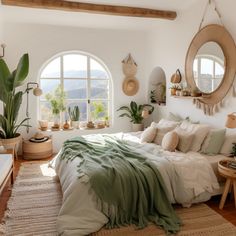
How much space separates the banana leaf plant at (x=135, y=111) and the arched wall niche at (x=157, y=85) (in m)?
0.20

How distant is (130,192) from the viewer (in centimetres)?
259

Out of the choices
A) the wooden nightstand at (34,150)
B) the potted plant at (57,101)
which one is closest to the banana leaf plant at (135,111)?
the potted plant at (57,101)

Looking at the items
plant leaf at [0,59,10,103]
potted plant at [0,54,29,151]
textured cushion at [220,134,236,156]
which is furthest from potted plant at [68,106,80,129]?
textured cushion at [220,134,236,156]

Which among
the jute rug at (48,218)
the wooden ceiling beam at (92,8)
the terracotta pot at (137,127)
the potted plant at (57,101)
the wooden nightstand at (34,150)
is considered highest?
the wooden ceiling beam at (92,8)

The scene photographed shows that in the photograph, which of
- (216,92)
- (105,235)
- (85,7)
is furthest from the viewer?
(85,7)

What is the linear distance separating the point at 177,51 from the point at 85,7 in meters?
1.91

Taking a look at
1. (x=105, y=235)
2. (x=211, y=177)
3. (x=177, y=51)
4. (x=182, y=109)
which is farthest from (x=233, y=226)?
(x=177, y=51)

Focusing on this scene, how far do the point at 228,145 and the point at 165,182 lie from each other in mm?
1204

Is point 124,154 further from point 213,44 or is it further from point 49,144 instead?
point 49,144

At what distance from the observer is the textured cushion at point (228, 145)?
3315 mm

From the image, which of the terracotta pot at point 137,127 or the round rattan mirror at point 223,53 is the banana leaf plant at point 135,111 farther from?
the round rattan mirror at point 223,53

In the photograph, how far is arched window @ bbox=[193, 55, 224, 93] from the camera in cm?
362

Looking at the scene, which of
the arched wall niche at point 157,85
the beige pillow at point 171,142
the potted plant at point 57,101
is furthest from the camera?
the arched wall niche at point 157,85

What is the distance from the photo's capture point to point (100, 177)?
2.56 metres
